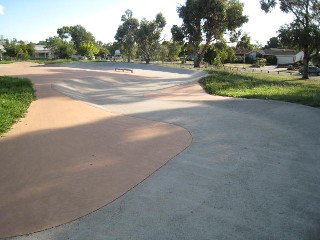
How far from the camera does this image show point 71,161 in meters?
7.29

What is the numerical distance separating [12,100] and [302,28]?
29.4 metres

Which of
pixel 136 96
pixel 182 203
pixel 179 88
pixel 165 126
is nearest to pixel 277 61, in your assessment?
pixel 179 88

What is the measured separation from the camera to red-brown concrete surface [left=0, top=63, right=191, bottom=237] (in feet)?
17.0

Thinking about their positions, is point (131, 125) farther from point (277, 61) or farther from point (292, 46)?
point (277, 61)

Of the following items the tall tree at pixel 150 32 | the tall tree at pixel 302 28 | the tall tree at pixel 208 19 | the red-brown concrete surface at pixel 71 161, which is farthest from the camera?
the tall tree at pixel 150 32

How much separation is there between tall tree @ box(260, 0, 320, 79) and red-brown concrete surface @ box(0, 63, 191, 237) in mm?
26255

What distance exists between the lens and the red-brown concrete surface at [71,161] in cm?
518

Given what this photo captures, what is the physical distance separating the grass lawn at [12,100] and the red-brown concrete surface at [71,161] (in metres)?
0.35

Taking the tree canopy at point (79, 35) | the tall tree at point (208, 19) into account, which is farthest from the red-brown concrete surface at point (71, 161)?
the tree canopy at point (79, 35)

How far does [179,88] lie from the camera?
21.7 meters

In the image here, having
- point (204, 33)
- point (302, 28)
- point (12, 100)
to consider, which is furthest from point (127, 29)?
point (12, 100)

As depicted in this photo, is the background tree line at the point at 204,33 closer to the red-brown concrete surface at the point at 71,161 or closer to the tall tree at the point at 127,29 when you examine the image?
the tall tree at the point at 127,29

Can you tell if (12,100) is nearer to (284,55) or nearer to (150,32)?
(150,32)

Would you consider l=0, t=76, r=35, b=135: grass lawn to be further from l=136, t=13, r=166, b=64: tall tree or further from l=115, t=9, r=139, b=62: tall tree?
l=115, t=9, r=139, b=62: tall tree
